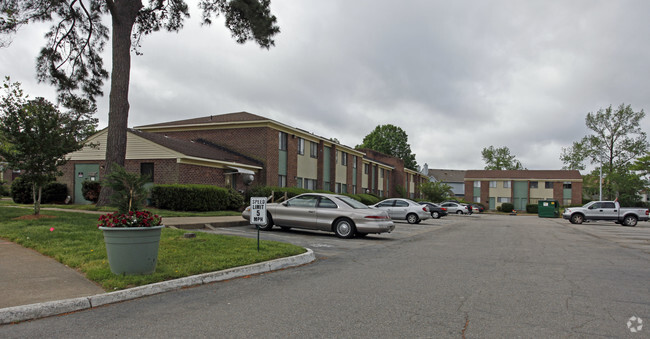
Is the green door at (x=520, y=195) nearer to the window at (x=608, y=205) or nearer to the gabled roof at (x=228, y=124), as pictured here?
the window at (x=608, y=205)

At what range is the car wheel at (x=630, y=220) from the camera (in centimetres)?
2970

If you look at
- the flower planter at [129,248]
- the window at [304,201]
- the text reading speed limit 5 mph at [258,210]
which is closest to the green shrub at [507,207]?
the window at [304,201]

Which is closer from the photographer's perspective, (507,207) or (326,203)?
(326,203)

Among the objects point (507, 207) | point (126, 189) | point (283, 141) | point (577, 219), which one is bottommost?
point (507, 207)

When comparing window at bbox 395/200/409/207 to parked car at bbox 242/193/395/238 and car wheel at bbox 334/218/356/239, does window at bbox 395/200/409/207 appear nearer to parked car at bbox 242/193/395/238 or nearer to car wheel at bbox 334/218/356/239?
parked car at bbox 242/193/395/238

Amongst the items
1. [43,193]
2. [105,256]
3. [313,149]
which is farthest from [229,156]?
[105,256]

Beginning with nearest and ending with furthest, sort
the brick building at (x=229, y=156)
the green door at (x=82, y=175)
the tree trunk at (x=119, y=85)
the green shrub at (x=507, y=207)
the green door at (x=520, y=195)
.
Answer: the tree trunk at (x=119, y=85), the brick building at (x=229, y=156), the green door at (x=82, y=175), the green shrub at (x=507, y=207), the green door at (x=520, y=195)

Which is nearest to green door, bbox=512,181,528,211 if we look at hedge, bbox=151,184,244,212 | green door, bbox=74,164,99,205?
hedge, bbox=151,184,244,212

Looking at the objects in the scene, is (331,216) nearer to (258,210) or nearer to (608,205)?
(258,210)

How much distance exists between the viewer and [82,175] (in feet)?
84.7

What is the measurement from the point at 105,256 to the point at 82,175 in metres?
20.5

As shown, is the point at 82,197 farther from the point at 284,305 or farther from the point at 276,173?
the point at 284,305

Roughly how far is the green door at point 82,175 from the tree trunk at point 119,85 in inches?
351

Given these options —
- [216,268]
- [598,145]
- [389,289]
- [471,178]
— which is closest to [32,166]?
[216,268]
